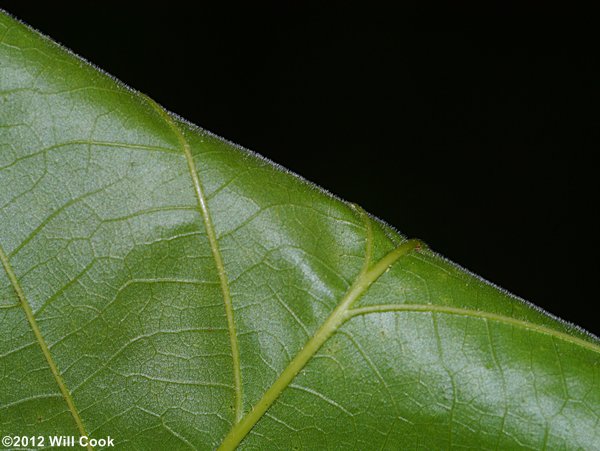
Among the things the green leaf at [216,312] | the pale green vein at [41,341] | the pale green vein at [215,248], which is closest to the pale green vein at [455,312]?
the green leaf at [216,312]

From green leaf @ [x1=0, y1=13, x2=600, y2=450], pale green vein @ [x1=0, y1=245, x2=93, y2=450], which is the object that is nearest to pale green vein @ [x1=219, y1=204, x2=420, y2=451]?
green leaf @ [x1=0, y1=13, x2=600, y2=450]

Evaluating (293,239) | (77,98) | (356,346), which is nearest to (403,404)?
(356,346)

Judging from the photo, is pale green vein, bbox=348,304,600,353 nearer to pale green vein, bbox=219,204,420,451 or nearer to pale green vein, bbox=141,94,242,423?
pale green vein, bbox=219,204,420,451

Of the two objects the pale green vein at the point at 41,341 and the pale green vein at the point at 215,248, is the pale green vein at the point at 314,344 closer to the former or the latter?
the pale green vein at the point at 215,248

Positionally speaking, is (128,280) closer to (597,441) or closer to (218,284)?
(218,284)

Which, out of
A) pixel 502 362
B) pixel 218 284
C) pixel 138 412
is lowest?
pixel 138 412

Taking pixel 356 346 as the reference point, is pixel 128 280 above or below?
below

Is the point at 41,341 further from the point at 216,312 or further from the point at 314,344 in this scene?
the point at 314,344
